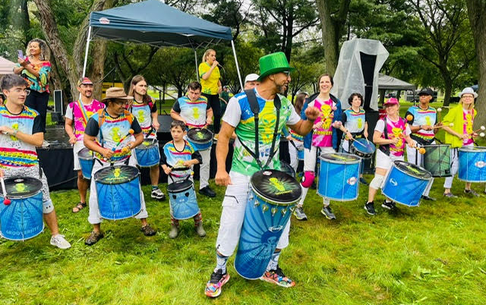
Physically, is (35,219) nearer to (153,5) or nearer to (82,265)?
(82,265)

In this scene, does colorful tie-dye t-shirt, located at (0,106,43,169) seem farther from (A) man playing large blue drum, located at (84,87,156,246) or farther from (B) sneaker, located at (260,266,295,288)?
(B) sneaker, located at (260,266,295,288)

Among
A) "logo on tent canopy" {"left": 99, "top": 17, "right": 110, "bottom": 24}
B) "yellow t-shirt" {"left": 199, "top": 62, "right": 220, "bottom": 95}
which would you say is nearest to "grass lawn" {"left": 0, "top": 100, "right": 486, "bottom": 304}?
"yellow t-shirt" {"left": 199, "top": 62, "right": 220, "bottom": 95}

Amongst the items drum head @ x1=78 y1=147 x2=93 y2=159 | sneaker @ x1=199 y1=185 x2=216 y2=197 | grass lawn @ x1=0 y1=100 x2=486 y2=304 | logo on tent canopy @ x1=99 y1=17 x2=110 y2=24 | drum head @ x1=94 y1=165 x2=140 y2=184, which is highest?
logo on tent canopy @ x1=99 y1=17 x2=110 y2=24

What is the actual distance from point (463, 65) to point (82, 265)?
35.1 metres

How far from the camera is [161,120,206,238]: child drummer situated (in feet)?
13.9

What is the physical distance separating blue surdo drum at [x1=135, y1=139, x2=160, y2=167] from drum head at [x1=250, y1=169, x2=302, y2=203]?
2.87m

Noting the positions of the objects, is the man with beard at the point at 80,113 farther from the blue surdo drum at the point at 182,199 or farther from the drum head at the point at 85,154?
the blue surdo drum at the point at 182,199

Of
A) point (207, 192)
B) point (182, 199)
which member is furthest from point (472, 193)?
point (182, 199)

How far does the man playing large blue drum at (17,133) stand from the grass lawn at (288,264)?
940 millimetres

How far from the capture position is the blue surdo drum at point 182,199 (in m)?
3.91

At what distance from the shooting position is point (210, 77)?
669 centimetres

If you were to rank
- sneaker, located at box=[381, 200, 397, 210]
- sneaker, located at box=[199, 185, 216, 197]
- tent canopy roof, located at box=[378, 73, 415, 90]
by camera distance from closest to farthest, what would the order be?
sneaker, located at box=[381, 200, 397, 210] < sneaker, located at box=[199, 185, 216, 197] < tent canopy roof, located at box=[378, 73, 415, 90]

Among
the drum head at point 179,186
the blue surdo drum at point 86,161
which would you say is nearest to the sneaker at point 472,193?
the drum head at point 179,186

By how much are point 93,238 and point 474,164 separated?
565 cm
